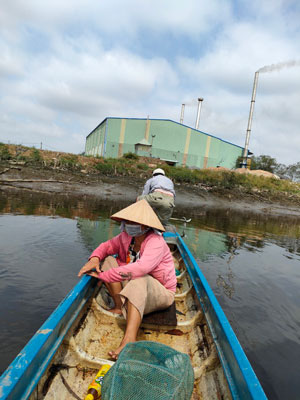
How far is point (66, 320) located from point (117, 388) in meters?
0.92

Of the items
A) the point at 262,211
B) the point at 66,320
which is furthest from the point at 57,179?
the point at 66,320

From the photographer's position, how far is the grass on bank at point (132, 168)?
75.7 feet

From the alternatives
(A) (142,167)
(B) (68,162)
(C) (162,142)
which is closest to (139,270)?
(B) (68,162)

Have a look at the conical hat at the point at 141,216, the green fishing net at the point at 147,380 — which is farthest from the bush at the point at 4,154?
the green fishing net at the point at 147,380

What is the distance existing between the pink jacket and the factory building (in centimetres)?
2805

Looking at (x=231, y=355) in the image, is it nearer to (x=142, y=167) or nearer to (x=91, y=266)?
(x=91, y=266)

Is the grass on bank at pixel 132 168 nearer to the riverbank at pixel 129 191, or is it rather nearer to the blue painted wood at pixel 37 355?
the riverbank at pixel 129 191

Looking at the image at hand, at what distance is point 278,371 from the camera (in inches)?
134

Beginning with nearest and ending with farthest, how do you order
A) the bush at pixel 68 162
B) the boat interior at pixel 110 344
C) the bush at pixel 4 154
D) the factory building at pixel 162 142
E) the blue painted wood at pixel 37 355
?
the blue painted wood at pixel 37 355 → the boat interior at pixel 110 344 → the bush at pixel 4 154 → the bush at pixel 68 162 → the factory building at pixel 162 142

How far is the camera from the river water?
3.54 m

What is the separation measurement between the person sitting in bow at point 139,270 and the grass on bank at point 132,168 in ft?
70.1

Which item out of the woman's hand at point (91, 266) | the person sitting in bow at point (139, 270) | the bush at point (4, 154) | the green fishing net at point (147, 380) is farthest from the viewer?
the bush at point (4, 154)

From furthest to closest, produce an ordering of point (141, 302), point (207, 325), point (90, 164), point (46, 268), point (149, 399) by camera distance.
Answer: point (90, 164) → point (46, 268) → point (207, 325) → point (141, 302) → point (149, 399)

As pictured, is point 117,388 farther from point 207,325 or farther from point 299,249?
point 299,249
